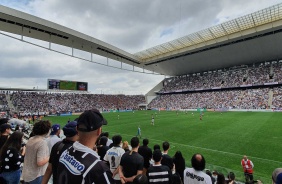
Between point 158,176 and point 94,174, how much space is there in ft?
7.59

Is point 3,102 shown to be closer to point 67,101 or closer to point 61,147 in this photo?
point 67,101

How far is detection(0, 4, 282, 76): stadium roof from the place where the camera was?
101ft

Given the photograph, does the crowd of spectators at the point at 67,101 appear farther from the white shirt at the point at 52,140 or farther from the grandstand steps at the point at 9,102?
the white shirt at the point at 52,140

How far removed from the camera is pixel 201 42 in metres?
46.4

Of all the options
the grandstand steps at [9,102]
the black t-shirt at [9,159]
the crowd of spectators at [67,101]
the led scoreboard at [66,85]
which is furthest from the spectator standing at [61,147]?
the led scoreboard at [66,85]

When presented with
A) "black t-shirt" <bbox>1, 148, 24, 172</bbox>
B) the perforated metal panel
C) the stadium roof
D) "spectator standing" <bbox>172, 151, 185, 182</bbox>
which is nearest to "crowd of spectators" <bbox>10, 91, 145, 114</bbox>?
the stadium roof

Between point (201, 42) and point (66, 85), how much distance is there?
43411mm

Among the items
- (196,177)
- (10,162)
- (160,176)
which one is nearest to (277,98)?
(196,177)

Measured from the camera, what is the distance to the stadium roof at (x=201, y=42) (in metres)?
A: 30.8

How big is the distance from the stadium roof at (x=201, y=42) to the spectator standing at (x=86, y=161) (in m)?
31.6

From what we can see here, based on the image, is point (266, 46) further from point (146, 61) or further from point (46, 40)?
point (46, 40)

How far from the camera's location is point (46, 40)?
34.6 meters

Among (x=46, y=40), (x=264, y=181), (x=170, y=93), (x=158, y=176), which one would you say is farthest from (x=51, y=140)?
(x=170, y=93)

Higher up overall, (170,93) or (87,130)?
(170,93)
